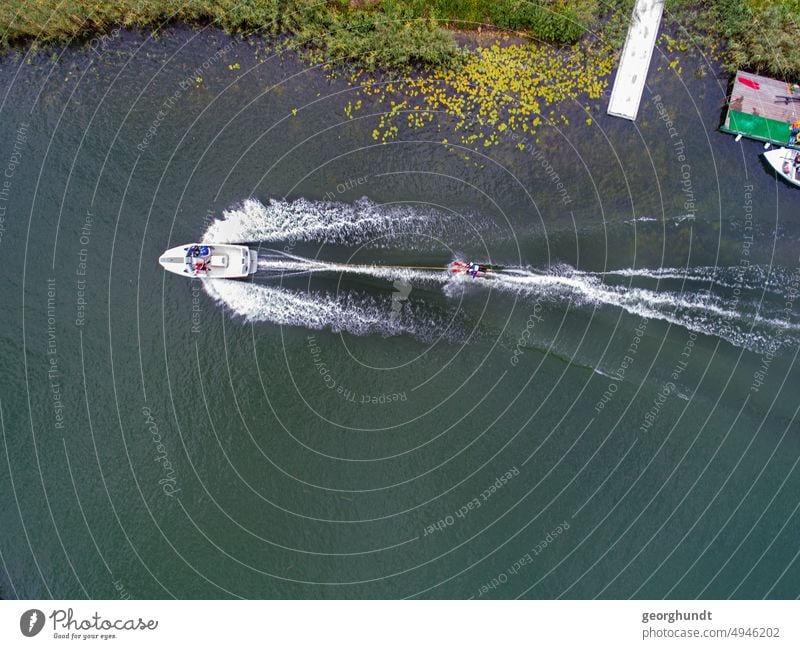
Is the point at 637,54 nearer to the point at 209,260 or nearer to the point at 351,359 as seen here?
the point at 351,359

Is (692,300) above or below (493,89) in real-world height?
below

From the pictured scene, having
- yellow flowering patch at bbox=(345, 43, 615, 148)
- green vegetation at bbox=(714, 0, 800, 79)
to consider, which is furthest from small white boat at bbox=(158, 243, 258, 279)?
green vegetation at bbox=(714, 0, 800, 79)

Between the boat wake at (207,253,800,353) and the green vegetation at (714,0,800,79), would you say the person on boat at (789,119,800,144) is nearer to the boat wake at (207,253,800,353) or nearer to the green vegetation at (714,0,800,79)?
the green vegetation at (714,0,800,79)

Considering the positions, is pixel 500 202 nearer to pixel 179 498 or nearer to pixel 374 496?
pixel 374 496

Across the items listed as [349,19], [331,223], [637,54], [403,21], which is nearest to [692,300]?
[637,54]

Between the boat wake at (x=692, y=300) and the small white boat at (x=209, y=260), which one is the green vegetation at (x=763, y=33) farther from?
the small white boat at (x=209, y=260)

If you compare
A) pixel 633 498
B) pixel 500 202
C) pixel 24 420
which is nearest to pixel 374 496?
A: pixel 633 498
